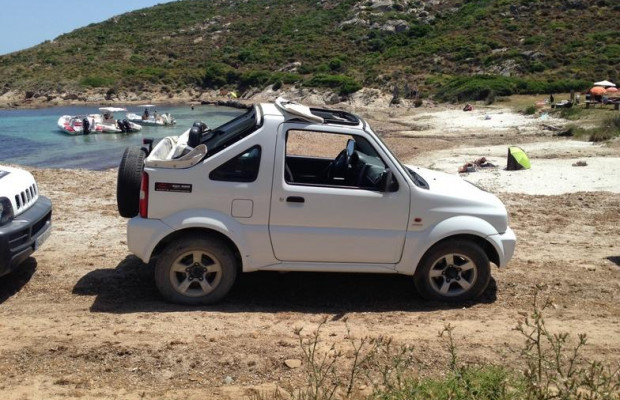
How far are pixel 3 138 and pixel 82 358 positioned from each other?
116ft

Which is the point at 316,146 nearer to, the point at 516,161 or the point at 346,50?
the point at 516,161

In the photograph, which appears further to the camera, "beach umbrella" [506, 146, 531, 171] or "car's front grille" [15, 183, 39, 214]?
"beach umbrella" [506, 146, 531, 171]

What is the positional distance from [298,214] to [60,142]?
99.7 feet

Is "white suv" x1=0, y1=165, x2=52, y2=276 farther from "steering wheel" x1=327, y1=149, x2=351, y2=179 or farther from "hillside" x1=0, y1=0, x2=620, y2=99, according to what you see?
"hillside" x1=0, y1=0, x2=620, y2=99

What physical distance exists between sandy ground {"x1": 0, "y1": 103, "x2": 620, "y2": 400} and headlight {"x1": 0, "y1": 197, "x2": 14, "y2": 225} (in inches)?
32.9

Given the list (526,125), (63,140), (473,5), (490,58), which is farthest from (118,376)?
(473,5)

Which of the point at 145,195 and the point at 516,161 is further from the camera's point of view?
the point at 516,161

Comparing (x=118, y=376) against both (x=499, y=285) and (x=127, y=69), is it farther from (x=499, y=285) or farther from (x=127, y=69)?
(x=127, y=69)

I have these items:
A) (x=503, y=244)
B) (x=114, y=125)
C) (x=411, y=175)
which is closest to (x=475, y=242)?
(x=503, y=244)

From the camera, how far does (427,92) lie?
52406 millimetres

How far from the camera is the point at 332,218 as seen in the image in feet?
20.2

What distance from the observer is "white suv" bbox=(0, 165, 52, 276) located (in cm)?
599

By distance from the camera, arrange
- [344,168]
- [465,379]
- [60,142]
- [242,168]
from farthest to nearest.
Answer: [60,142] → [344,168] → [242,168] → [465,379]

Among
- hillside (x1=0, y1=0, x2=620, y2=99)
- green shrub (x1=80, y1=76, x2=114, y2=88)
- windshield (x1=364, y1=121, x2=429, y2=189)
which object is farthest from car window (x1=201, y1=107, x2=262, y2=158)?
green shrub (x1=80, y1=76, x2=114, y2=88)
